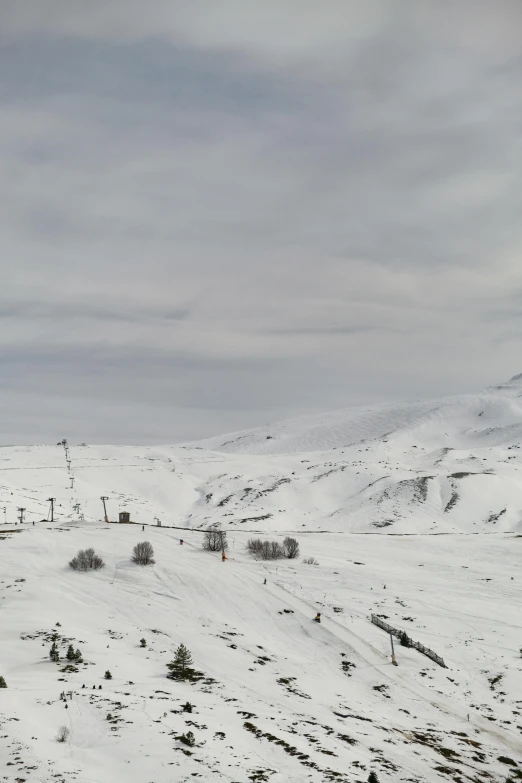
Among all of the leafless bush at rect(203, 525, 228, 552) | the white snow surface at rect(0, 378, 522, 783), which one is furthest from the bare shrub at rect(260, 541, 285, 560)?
the leafless bush at rect(203, 525, 228, 552)

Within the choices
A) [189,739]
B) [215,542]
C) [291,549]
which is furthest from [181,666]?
[291,549]

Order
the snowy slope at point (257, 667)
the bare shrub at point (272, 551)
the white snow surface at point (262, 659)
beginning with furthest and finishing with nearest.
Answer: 1. the bare shrub at point (272, 551)
2. the white snow surface at point (262, 659)
3. the snowy slope at point (257, 667)

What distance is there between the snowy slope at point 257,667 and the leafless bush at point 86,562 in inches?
29.8

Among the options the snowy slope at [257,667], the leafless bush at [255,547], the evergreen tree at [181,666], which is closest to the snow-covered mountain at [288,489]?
the leafless bush at [255,547]

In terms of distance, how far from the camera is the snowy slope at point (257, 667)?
51.3 feet

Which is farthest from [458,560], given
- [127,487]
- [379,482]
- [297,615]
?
[127,487]

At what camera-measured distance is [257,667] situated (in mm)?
27688

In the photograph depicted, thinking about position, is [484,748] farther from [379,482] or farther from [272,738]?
[379,482]

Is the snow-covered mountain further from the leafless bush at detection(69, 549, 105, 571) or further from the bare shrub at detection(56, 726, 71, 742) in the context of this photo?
the bare shrub at detection(56, 726, 71, 742)

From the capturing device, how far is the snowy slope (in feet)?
51.3

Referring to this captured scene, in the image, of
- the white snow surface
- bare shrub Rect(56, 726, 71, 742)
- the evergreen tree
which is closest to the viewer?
bare shrub Rect(56, 726, 71, 742)

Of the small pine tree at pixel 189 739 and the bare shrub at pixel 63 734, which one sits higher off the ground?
the bare shrub at pixel 63 734

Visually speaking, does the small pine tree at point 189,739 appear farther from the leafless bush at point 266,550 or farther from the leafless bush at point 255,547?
the leafless bush at point 255,547

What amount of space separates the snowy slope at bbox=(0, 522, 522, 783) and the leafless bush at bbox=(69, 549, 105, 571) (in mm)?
758
